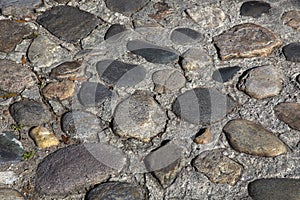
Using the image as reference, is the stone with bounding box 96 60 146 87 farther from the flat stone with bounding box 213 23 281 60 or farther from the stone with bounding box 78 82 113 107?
the flat stone with bounding box 213 23 281 60

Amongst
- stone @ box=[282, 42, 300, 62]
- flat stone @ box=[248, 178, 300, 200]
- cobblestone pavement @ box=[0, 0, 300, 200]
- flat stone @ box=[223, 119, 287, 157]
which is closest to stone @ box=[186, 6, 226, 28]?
cobblestone pavement @ box=[0, 0, 300, 200]

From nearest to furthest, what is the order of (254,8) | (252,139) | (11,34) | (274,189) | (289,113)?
Answer: (274,189) < (252,139) < (289,113) < (11,34) < (254,8)

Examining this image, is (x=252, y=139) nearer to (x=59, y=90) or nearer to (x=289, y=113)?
(x=289, y=113)

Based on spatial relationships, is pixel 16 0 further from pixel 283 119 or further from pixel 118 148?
pixel 283 119

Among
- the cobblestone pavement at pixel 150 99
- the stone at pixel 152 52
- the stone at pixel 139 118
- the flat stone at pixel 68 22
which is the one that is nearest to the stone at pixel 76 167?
the cobblestone pavement at pixel 150 99

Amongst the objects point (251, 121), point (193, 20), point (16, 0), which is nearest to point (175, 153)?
point (251, 121)

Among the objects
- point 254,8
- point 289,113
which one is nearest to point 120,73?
point 289,113
